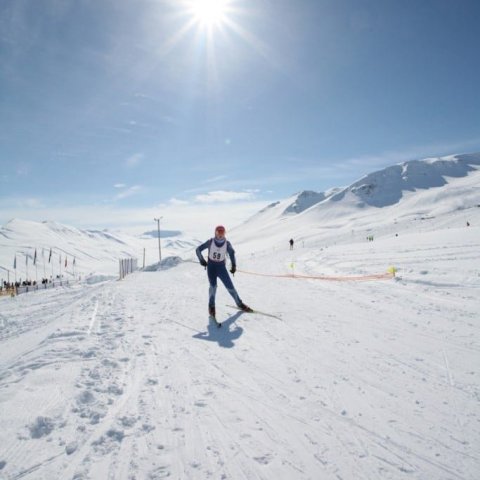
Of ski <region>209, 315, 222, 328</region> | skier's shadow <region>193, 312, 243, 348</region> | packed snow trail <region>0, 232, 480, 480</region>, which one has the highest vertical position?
ski <region>209, 315, 222, 328</region>

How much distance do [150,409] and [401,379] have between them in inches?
131

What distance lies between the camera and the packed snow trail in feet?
10.4

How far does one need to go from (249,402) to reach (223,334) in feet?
10.5

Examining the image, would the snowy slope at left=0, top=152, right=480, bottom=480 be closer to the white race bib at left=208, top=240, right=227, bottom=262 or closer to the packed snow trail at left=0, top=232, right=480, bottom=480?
the packed snow trail at left=0, top=232, right=480, bottom=480

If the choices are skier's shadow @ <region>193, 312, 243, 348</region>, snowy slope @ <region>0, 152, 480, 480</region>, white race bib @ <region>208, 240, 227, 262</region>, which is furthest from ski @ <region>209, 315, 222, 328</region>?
white race bib @ <region>208, 240, 227, 262</region>

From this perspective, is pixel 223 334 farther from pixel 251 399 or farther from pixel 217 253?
pixel 251 399

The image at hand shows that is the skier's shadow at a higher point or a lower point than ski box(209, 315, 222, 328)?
lower

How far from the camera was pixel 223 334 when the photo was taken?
24.5ft

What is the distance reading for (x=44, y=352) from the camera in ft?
19.1

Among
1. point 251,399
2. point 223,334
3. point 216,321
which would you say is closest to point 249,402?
point 251,399

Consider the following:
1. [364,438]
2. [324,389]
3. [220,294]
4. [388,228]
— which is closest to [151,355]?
[324,389]

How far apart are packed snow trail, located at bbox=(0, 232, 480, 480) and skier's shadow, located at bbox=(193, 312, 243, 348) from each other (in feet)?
0.07

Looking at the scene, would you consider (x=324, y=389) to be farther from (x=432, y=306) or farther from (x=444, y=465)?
(x=432, y=306)

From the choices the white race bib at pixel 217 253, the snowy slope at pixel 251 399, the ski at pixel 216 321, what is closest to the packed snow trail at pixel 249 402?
the snowy slope at pixel 251 399
